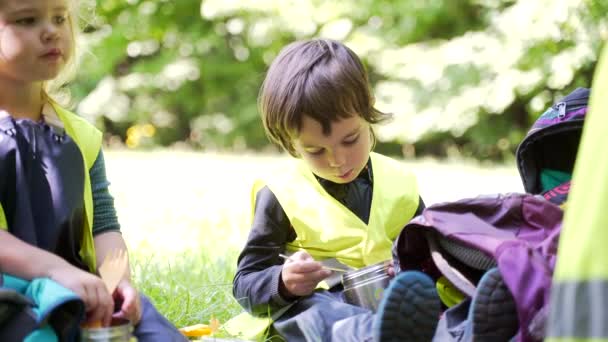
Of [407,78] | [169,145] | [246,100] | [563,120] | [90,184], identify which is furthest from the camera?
[169,145]

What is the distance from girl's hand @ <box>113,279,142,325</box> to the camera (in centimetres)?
218

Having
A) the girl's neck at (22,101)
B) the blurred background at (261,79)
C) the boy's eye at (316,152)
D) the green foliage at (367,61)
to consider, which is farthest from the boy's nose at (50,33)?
the green foliage at (367,61)

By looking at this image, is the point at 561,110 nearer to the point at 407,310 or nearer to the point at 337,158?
the point at 337,158

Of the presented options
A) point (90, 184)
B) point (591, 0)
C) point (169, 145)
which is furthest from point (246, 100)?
point (90, 184)

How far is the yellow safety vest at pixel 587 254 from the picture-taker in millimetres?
1282

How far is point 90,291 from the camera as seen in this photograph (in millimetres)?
2012

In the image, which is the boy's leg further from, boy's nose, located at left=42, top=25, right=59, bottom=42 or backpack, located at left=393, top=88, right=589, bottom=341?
boy's nose, located at left=42, top=25, right=59, bottom=42

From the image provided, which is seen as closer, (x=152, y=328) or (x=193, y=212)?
(x=152, y=328)

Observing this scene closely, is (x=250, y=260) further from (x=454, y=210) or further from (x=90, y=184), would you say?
(x=454, y=210)

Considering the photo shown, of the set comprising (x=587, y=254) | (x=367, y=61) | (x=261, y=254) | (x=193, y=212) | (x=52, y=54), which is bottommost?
(x=193, y=212)

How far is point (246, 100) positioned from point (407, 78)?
87.2 inches

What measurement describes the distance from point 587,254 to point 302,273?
4.29 feet

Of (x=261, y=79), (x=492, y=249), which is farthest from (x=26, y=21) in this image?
(x=261, y=79)

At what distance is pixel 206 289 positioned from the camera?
10.7 feet
